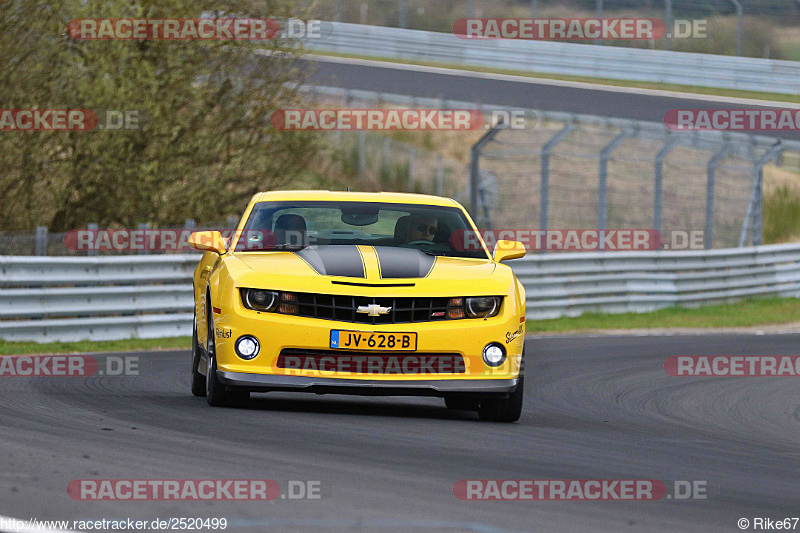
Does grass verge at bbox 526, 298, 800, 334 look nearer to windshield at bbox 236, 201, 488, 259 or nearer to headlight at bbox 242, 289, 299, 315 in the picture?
windshield at bbox 236, 201, 488, 259

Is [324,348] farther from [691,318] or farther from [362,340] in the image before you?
[691,318]

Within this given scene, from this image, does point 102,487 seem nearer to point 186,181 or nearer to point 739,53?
point 186,181

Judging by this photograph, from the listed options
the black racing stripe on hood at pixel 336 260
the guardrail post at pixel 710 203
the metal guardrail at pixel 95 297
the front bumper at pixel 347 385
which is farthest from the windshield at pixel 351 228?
the guardrail post at pixel 710 203

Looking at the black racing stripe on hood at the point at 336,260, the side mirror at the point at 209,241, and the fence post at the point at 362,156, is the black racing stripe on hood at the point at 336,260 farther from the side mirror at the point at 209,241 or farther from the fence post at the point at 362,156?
the fence post at the point at 362,156

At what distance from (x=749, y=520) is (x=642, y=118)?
26147mm

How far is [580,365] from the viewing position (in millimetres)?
14312

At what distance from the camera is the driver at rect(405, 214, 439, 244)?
32.0ft

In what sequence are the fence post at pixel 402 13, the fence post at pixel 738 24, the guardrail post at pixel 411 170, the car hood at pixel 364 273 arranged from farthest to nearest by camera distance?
the fence post at pixel 402 13 < the guardrail post at pixel 411 170 < the fence post at pixel 738 24 < the car hood at pixel 364 273

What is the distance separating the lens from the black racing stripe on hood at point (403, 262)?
28.6 ft

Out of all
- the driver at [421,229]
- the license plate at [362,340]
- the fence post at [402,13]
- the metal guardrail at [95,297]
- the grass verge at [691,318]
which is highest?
the fence post at [402,13]

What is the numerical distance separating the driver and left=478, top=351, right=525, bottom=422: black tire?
1.24m

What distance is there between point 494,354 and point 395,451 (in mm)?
1687

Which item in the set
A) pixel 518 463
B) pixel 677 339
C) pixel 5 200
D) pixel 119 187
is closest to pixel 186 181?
pixel 119 187

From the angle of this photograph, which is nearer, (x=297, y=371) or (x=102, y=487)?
(x=102, y=487)
